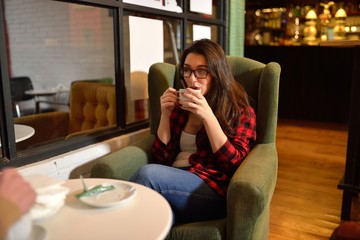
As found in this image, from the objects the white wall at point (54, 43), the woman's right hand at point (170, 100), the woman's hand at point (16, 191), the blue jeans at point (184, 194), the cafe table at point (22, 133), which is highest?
the white wall at point (54, 43)

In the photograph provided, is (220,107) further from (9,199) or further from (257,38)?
(257,38)

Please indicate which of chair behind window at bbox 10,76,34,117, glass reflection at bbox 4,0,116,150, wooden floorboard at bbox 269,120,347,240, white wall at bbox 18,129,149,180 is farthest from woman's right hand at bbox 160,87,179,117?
chair behind window at bbox 10,76,34,117

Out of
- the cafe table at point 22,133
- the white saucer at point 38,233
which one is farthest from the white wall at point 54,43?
the white saucer at point 38,233

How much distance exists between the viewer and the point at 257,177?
4.00 feet

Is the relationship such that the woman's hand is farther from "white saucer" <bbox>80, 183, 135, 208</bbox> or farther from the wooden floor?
the wooden floor

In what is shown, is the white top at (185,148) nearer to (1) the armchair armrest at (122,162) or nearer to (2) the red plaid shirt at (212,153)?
(2) the red plaid shirt at (212,153)

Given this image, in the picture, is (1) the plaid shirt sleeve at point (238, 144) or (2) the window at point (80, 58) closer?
(1) the plaid shirt sleeve at point (238, 144)

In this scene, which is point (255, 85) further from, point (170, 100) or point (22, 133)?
point (22, 133)

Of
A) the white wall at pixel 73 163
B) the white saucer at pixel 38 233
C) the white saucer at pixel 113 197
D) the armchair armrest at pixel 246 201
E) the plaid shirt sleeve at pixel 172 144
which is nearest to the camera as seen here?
the white saucer at pixel 38 233

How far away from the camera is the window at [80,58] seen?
163 centimetres

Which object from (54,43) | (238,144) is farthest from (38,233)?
(54,43)

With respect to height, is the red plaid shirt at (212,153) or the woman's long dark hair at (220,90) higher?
the woman's long dark hair at (220,90)

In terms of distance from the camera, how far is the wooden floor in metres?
2.11

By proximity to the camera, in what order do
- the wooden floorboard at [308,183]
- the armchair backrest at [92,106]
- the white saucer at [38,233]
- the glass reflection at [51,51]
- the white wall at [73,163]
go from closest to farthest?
1. the white saucer at [38,233]
2. the white wall at [73,163]
3. the wooden floorboard at [308,183]
4. the armchair backrest at [92,106]
5. the glass reflection at [51,51]
